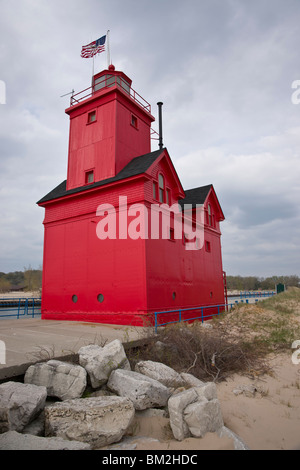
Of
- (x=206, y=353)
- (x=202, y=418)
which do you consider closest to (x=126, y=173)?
(x=206, y=353)

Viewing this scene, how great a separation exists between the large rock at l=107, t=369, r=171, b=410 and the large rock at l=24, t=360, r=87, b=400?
1.84 ft

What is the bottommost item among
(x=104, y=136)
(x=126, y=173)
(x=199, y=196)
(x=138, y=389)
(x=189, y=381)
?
(x=189, y=381)

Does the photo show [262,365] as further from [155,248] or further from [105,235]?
[105,235]

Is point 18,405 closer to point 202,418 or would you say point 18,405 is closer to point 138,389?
point 138,389

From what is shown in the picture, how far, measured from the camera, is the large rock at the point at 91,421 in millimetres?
3881

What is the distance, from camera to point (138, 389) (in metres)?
4.85

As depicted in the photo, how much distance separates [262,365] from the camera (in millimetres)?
7641

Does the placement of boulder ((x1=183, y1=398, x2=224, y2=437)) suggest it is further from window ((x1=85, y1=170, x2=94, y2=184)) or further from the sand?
window ((x1=85, y1=170, x2=94, y2=184))

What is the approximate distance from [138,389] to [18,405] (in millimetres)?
1871

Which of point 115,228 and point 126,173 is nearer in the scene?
point 115,228

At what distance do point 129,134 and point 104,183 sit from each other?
153 inches

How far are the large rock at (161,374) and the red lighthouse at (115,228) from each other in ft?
16.6

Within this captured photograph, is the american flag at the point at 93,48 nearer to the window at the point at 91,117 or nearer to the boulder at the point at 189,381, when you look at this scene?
the window at the point at 91,117

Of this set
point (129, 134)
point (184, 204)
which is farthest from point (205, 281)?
point (129, 134)
